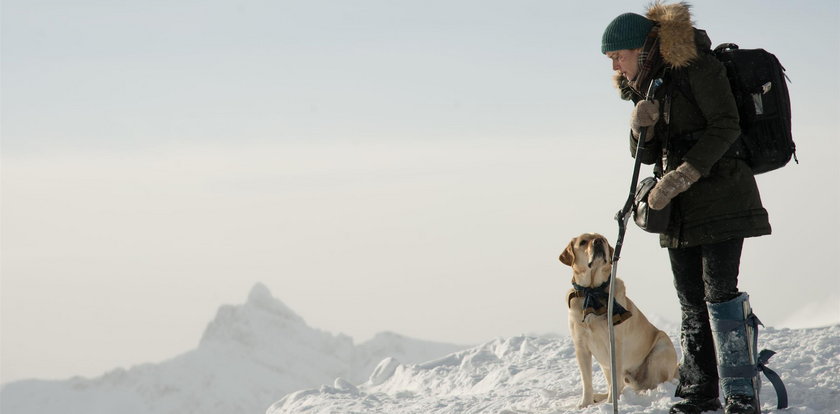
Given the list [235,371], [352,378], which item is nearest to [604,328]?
[235,371]

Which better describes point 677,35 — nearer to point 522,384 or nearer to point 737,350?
point 737,350

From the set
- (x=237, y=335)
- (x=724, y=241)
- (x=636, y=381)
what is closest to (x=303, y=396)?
(x=636, y=381)

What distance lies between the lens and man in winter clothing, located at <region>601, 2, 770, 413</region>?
15.6ft

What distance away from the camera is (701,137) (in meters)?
4.76

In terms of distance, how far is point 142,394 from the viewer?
11938cm

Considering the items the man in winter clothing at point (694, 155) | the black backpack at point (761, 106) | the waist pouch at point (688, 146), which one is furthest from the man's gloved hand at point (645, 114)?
the black backpack at point (761, 106)

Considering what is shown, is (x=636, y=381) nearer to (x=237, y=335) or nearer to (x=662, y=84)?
(x=662, y=84)

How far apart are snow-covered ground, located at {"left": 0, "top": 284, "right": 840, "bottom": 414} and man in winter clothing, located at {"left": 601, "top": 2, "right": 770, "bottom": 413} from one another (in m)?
1.17

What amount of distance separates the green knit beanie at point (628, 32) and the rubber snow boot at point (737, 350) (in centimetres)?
171

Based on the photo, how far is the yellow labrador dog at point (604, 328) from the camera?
618cm

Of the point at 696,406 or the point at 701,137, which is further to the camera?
the point at 696,406

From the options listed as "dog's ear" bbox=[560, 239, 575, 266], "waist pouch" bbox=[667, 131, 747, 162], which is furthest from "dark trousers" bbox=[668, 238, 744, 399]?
"dog's ear" bbox=[560, 239, 575, 266]

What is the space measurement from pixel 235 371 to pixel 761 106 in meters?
133

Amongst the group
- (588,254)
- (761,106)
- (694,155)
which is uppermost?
(761,106)
